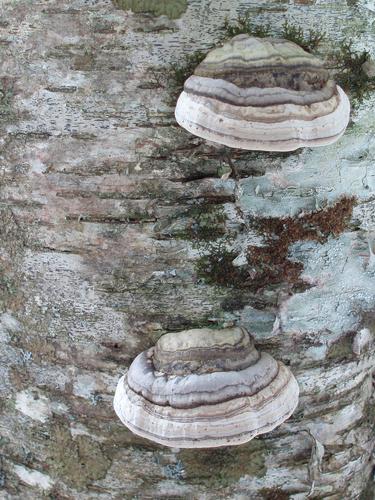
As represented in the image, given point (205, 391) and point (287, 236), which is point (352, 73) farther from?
point (205, 391)

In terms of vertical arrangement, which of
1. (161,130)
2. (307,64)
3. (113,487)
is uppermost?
(307,64)

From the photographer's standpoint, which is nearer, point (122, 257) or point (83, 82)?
point (83, 82)

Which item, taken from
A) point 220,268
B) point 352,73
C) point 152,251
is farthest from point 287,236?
point 352,73

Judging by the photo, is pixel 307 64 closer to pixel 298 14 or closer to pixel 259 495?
pixel 298 14

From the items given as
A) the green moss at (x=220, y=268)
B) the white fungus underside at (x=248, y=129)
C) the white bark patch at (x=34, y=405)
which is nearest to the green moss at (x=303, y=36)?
the white fungus underside at (x=248, y=129)

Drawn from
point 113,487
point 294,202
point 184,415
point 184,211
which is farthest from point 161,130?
point 113,487

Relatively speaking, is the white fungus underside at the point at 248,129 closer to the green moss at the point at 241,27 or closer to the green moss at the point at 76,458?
the green moss at the point at 241,27
